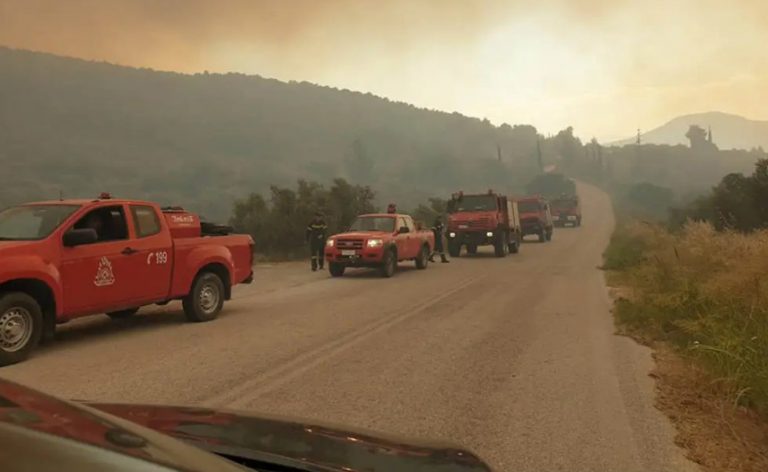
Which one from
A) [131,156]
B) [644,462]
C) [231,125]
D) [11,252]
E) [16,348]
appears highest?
[231,125]

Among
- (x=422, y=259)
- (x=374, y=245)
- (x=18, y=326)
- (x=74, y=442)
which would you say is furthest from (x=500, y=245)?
(x=74, y=442)

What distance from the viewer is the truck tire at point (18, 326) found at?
7359 mm

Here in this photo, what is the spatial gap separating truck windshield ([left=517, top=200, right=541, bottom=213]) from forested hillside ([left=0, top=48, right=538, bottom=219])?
1329 inches

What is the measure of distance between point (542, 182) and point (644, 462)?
346 feet

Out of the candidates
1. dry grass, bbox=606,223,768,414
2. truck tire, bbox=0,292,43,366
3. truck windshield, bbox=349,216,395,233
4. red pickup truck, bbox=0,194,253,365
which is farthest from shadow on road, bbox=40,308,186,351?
truck windshield, bbox=349,216,395,233

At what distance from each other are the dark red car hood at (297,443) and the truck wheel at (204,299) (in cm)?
761

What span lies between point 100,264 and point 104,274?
0.47ft

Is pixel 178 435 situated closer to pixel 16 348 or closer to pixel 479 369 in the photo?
pixel 479 369

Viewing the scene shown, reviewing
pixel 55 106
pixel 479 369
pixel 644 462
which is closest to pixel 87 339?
pixel 479 369

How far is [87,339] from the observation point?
9.02m

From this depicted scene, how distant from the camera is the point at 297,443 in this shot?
93.1 inches

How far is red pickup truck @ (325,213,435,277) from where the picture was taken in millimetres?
17875

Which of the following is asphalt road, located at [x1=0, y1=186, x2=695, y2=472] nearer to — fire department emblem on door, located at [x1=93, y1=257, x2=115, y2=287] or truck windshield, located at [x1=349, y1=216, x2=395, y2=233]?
fire department emblem on door, located at [x1=93, y1=257, x2=115, y2=287]

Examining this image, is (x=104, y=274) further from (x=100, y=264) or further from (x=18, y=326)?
(x=18, y=326)
